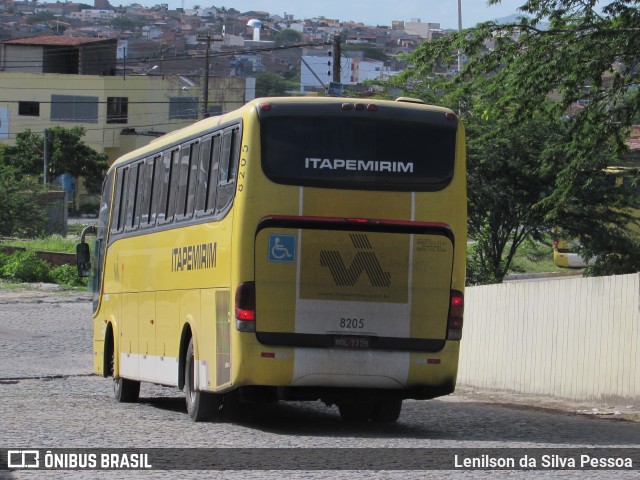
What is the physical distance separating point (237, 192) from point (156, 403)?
6.75 meters

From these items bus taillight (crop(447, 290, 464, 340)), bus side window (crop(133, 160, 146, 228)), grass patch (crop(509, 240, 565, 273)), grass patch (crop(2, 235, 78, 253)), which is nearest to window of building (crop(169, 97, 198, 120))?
grass patch (crop(2, 235, 78, 253))

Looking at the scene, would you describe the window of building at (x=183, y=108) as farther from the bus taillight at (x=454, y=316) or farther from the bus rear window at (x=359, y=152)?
the bus taillight at (x=454, y=316)

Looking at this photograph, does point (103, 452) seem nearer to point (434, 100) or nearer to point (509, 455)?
point (509, 455)

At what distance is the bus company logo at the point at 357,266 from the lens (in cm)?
1278

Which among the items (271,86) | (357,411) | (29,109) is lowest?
(357,411)

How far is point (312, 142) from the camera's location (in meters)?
12.9

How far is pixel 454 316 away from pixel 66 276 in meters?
36.0

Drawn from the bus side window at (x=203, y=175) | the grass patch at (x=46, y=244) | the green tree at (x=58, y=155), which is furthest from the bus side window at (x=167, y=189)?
the green tree at (x=58, y=155)

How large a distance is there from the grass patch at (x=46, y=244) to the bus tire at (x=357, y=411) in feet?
121

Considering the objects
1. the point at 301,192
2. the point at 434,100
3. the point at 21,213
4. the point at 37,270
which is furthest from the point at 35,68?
the point at 301,192

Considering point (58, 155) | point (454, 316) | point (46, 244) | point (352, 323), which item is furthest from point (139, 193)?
point (58, 155)

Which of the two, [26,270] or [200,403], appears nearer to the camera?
[200,403]

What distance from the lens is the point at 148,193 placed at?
16.8 meters

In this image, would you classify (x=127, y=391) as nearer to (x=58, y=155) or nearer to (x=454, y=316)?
(x=454, y=316)
